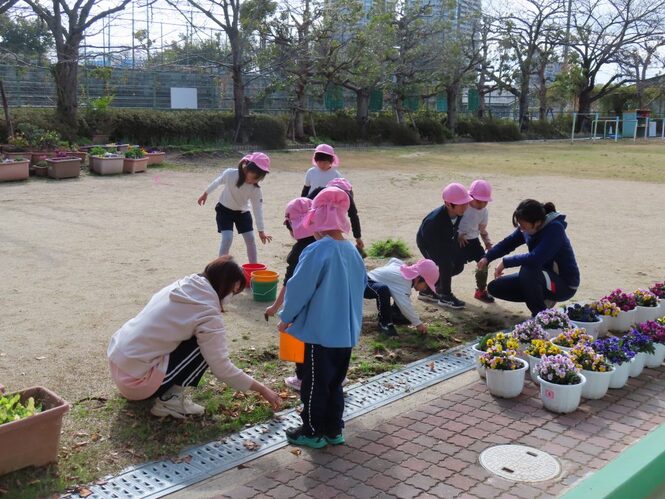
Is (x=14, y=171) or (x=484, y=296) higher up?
(x=14, y=171)

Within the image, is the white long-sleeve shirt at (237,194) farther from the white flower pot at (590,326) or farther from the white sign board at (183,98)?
the white sign board at (183,98)

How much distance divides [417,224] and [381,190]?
12.8 feet

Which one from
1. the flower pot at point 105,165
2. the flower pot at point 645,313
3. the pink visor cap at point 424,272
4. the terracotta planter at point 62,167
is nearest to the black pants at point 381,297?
the pink visor cap at point 424,272

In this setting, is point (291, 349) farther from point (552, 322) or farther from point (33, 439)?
point (552, 322)

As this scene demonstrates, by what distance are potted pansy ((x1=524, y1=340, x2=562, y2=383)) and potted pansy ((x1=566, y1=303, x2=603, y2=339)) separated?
2.36ft

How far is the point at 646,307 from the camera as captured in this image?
5480 mm

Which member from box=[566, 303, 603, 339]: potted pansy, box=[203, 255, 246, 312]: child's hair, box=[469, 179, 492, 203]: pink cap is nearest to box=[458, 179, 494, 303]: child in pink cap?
box=[469, 179, 492, 203]: pink cap

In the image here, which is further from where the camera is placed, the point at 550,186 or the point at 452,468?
the point at 550,186

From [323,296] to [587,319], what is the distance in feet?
8.66

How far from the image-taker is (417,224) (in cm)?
1006

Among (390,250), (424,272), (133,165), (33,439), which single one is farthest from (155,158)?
(33,439)

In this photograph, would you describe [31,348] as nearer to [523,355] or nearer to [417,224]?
[523,355]

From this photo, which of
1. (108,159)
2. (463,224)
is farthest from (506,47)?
(463,224)

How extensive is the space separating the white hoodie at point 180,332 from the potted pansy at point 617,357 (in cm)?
230
